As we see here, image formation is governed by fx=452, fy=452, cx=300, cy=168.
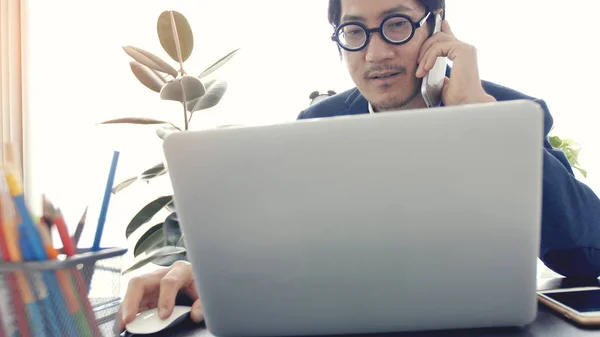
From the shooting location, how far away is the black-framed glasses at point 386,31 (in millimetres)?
1104

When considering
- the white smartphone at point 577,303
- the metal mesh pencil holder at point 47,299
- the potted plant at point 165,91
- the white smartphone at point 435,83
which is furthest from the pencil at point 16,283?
the potted plant at point 165,91

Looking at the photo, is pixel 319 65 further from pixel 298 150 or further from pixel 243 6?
pixel 298 150

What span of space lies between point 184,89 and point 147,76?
167mm

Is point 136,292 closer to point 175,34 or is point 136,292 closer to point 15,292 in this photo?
point 15,292

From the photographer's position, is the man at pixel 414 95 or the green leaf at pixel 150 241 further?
the green leaf at pixel 150 241

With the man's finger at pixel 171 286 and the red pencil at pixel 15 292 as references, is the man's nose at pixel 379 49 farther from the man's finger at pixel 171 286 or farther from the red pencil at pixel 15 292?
the red pencil at pixel 15 292

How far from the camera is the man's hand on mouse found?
555 mm

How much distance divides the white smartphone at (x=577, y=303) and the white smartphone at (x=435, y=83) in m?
0.55

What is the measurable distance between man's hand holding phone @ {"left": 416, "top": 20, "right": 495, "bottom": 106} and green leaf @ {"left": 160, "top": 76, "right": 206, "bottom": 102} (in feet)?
2.26

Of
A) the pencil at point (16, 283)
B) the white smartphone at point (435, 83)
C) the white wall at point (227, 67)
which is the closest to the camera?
the pencil at point (16, 283)

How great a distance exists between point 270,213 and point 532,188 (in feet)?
0.74

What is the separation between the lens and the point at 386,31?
3.67ft

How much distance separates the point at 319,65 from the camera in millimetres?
1975

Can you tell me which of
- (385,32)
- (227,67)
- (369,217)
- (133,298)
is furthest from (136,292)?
(227,67)
